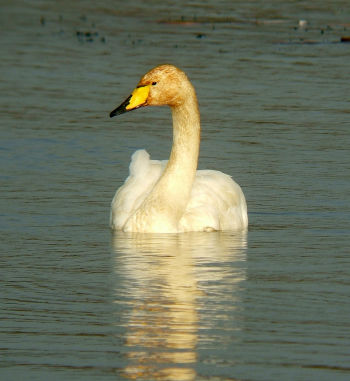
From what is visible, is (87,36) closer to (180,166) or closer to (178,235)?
(180,166)

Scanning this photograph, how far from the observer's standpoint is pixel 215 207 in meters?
10.3

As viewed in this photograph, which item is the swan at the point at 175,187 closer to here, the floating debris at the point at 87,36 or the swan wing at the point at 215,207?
the swan wing at the point at 215,207

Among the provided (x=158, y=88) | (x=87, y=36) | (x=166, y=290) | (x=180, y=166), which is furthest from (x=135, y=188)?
(x=87, y=36)

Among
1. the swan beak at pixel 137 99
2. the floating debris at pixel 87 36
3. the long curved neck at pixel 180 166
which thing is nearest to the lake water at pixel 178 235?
the floating debris at pixel 87 36

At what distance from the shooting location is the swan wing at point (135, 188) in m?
10.1

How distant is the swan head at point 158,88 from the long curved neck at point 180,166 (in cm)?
14

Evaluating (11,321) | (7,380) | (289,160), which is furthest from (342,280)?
(289,160)

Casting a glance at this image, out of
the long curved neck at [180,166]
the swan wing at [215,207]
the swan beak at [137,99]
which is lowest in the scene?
the swan wing at [215,207]

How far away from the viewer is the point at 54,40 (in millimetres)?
20891

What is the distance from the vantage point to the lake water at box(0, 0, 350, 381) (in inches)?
255

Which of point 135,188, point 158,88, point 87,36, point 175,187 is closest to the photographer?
point 175,187

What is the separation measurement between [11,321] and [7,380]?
1027 mm

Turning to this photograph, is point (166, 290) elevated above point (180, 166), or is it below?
below

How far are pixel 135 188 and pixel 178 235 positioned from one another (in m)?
0.77
